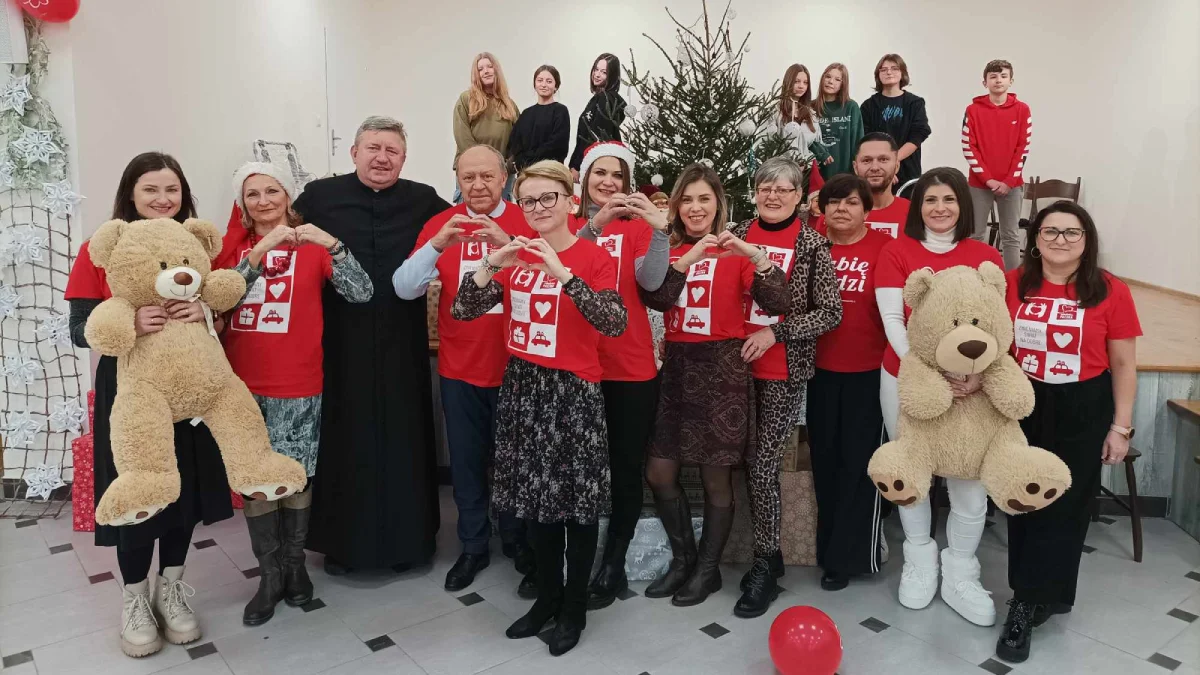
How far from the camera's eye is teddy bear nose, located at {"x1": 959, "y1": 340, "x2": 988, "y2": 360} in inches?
91.7

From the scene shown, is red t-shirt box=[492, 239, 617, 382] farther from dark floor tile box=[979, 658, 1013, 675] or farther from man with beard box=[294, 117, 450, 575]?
dark floor tile box=[979, 658, 1013, 675]

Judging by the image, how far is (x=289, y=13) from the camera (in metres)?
6.50

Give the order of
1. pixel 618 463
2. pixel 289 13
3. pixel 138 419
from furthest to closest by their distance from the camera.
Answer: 1. pixel 289 13
2. pixel 618 463
3. pixel 138 419

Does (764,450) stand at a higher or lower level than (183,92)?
lower

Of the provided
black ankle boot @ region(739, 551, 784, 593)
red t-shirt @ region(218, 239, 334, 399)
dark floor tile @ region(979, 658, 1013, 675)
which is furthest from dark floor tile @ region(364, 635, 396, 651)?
dark floor tile @ region(979, 658, 1013, 675)

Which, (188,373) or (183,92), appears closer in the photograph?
(188,373)

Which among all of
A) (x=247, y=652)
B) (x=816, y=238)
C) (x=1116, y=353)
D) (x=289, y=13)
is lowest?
(x=247, y=652)

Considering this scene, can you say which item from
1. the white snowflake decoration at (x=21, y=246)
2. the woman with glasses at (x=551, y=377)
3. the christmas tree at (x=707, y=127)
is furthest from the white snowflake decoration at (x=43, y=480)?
the christmas tree at (x=707, y=127)

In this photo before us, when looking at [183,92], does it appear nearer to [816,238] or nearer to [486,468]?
[486,468]

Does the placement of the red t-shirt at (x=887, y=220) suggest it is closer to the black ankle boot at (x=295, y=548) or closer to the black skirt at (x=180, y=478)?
the black ankle boot at (x=295, y=548)

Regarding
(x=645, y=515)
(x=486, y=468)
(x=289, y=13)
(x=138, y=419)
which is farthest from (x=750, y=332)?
(x=289, y=13)

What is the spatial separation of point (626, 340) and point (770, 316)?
526 millimetres

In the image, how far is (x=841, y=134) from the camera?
202 inches

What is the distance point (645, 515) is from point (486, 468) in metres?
0.67
